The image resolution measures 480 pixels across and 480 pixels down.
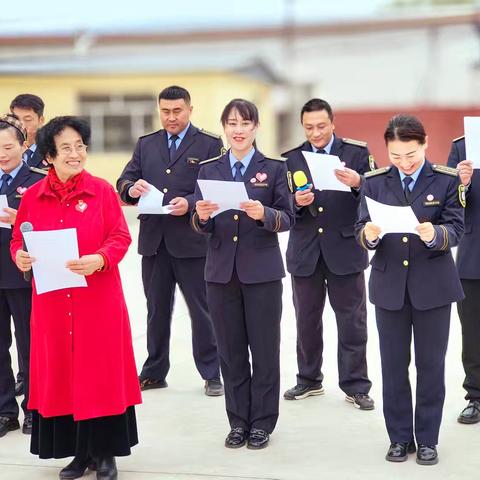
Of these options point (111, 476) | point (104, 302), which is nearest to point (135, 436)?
point (111, 476)

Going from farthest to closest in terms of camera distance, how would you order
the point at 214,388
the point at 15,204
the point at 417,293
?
the point at 214,388 < the point at 15,204 < the point at 417,293

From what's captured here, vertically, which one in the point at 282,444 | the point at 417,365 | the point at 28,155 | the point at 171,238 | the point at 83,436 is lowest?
the point at 282,444

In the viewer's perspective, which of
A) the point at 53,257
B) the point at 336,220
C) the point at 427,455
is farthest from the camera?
the point at 336,220

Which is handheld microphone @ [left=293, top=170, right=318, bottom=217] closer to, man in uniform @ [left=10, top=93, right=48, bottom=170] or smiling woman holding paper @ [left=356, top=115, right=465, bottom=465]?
smiling woman holding paper @ [left=356, top=115, right=465, bottom=465]

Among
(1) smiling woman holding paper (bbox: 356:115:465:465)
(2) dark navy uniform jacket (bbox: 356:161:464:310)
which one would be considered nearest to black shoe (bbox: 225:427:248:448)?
(1) smiling woman holding paper (bbox: 356:115:465:465)

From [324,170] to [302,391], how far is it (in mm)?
1345

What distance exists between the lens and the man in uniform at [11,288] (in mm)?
4863

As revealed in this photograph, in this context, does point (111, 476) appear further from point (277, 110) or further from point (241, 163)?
point (277, 110)

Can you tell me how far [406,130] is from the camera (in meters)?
4.15

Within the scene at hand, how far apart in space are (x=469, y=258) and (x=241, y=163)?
1269 millimetres

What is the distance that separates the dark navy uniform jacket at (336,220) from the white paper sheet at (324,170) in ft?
0.52

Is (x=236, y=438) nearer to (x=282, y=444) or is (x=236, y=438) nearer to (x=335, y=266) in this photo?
(x=282, y=444)

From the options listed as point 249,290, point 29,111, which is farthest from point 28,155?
point 249,290

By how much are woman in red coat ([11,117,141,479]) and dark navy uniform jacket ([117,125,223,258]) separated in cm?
138
